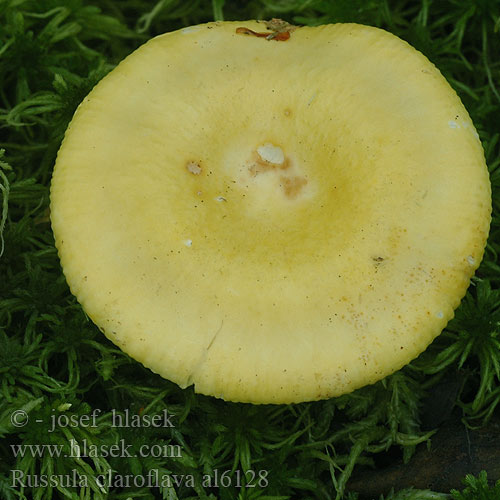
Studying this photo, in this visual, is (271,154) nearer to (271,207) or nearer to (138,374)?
(271,207)

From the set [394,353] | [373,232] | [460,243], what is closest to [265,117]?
[373,232]

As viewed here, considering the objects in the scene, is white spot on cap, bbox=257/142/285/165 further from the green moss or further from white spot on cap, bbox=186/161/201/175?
the green moss

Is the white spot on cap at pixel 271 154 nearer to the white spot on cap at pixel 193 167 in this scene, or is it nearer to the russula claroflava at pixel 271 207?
the russula claroflava at pixel 271 207

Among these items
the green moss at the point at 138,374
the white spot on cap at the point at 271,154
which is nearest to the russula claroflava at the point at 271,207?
the white spot on cap at the point at 271,154

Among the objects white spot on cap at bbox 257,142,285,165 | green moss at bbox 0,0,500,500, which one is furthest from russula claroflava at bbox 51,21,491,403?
green moss at bbox 0,0,500,500

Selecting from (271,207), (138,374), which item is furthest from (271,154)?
(138,374)

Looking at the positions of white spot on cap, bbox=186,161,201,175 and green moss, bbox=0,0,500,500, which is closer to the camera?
white spot on cap, bbox=186,161,201,175

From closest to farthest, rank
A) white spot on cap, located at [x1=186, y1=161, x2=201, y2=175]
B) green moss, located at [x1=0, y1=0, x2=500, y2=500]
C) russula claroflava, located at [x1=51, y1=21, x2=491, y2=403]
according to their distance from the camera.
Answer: russula claroflava, located at [x1=51, y1=21, x2=491, y2=403]
white spot on cap, located at [x1=186, y1=161, x2=201, y2=175]
green moss, located at [x1=0, y1=0, x2=500, y2=500]

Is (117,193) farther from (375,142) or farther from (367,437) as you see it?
(367,437)

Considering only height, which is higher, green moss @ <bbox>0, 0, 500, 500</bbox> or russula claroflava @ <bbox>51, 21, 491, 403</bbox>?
russula claroflava @ <bbox>51, 21, 491, 403</bbox>
